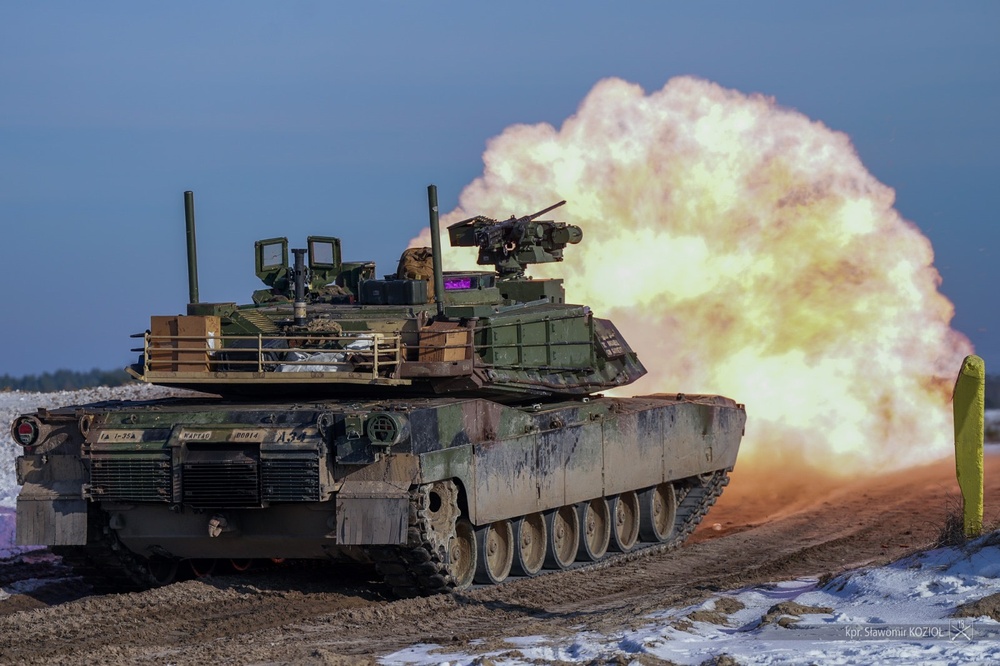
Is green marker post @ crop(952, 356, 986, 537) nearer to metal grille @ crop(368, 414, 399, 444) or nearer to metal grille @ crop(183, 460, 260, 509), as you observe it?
metal grille @ crop(368, 414, 399, 444)

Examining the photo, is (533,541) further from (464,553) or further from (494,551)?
(464,553)

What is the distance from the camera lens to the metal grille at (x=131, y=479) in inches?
648

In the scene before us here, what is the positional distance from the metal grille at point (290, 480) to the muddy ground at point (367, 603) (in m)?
1.07

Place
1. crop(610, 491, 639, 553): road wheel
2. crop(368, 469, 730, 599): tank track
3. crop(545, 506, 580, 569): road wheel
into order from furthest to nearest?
crop(610, 491, 639, 553): road wheel < crop(545, 506, 580, 569): road wheel < crop(368, 469, 730, 599): tank track

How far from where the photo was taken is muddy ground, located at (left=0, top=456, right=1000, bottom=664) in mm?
13820

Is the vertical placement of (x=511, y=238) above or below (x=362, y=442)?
above

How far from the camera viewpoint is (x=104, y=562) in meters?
17.6

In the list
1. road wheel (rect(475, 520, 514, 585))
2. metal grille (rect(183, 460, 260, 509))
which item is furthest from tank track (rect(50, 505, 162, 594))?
road wheel (rect(475, 520, 514, 585))

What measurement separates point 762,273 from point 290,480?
1314cm

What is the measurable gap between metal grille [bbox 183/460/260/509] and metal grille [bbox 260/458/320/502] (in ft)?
0.42

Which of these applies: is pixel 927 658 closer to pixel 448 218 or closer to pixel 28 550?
pixel 28 550

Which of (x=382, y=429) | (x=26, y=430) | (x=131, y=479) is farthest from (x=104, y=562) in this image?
(x=382, y=429)

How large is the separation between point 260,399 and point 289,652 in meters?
5.32

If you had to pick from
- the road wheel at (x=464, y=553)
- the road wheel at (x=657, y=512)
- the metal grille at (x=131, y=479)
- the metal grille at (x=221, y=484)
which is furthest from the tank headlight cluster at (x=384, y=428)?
the road wheel at (x=657, y=512)
